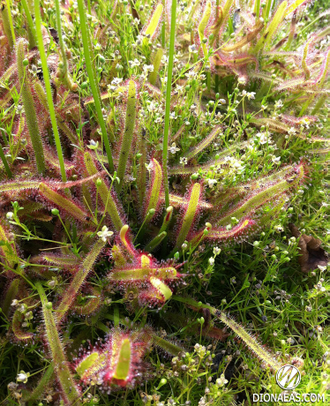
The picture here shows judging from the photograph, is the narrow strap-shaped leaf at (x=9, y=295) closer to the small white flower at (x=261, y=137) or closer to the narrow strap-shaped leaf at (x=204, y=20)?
the small white flower at (x=261, y=137)

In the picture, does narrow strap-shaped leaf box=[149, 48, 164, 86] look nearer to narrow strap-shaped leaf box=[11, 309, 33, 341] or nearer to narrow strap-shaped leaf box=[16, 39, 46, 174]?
narrow strap-shaped leaf box=[16, 39, 46, 174]

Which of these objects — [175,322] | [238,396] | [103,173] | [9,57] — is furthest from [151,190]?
[9,57]

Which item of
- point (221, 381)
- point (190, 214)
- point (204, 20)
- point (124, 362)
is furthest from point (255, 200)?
point (204, 20)

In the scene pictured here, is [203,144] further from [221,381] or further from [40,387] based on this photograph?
[40,387]

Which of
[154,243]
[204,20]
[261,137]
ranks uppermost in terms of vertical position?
[204,20]

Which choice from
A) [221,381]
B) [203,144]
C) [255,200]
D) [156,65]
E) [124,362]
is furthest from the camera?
[156,65]

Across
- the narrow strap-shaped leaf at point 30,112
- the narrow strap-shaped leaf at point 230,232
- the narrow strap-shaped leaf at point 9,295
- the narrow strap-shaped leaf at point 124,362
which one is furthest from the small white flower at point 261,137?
the narrow strap-shaped leaf at point 9,295

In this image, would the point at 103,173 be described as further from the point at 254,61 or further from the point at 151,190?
the point at 254,61

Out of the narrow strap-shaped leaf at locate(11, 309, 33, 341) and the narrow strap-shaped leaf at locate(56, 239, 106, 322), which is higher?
the narrow strap-shaped leaf at locate(56, 239, 106, 322)

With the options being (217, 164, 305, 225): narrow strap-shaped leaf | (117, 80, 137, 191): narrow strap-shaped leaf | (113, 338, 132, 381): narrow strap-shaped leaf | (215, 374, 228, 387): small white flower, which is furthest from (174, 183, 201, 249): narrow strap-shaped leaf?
(113, 338, 132, 381): narrow strap-shaped leaf
